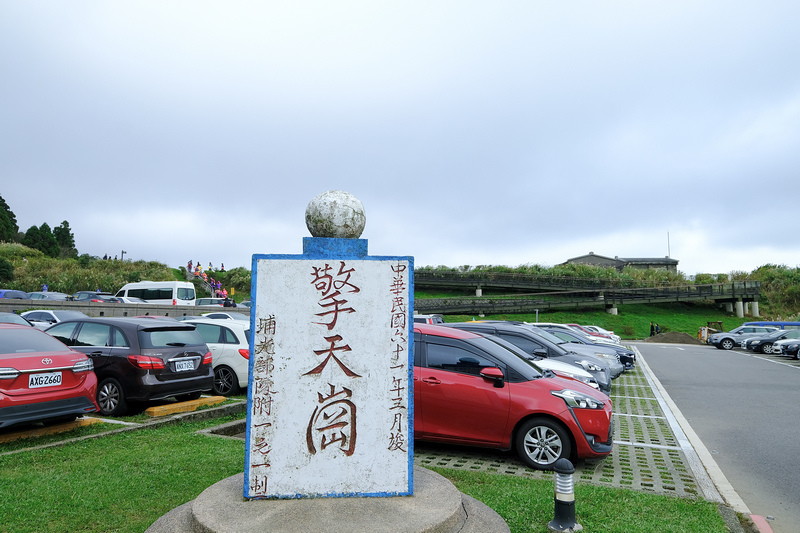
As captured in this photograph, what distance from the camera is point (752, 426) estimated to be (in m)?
8.73

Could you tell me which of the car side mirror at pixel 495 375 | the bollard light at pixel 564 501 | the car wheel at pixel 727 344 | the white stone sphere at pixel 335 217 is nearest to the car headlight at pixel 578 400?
the car side mirror at pixel 495 375

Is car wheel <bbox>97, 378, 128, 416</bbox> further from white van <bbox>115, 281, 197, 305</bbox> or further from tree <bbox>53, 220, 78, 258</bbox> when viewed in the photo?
tree <bbox>53, 220, 78, 258</bbox>

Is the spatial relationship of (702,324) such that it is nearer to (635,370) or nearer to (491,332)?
(635,370)

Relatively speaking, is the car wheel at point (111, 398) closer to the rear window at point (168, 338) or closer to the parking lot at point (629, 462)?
the rear window at point (168, 338)

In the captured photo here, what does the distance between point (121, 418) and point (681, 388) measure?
487 inches

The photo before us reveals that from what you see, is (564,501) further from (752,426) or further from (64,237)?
(64,237)

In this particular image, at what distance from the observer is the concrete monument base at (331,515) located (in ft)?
10.7

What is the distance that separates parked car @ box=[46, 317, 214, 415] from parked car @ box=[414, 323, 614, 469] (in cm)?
378

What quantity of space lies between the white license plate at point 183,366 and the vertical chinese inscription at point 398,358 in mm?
5334

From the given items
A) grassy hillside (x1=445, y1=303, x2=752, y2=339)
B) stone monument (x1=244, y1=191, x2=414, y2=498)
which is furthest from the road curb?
grassy hillside (x1=445, y1=303, x2=752, y2=339)

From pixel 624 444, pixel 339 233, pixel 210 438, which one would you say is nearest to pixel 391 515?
pixel 339 233

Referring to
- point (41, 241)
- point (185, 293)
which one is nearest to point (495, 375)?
point (185, 293)

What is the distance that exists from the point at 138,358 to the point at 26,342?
1.52 meters

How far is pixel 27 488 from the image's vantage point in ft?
14.8
